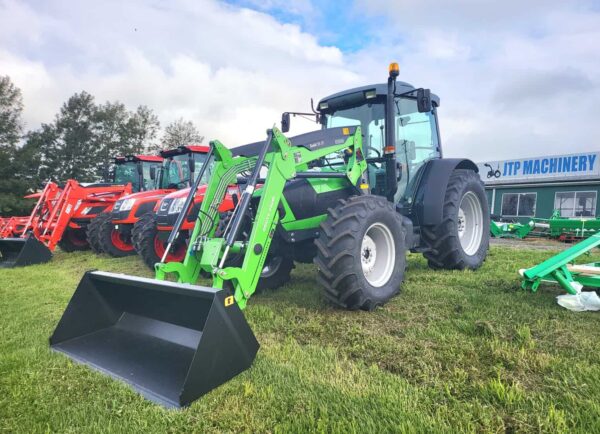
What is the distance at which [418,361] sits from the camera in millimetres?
2639

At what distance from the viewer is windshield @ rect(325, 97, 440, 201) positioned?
527 centimetres

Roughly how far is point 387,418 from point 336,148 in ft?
9.52

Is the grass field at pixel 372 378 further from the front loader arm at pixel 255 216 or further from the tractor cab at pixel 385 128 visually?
the tractor cab at pixel 385 128

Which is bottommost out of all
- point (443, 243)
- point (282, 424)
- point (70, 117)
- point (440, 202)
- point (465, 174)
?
point (282, 424)

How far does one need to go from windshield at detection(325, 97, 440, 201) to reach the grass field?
6.44 feet

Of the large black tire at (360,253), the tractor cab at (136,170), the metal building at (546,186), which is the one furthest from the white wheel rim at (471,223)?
the metal building at (546,186)

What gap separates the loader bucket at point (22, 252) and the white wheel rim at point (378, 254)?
712 cm

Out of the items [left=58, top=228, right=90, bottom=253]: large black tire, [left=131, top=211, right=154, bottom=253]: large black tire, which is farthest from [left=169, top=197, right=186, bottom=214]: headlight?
[left=58, top=228, right=90, bottom=253]: large black tire

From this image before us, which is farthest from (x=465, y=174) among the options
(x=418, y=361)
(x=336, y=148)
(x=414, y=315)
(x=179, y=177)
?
(x=179, y=177)

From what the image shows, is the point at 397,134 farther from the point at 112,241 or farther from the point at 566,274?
the point at 112,241

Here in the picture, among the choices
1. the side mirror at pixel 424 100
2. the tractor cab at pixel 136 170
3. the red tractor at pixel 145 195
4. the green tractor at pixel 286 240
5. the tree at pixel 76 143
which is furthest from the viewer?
the tree at pixel 76 143

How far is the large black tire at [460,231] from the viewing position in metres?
5.30

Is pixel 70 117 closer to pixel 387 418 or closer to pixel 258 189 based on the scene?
pixel 258 189

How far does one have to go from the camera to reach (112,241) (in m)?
8.95
